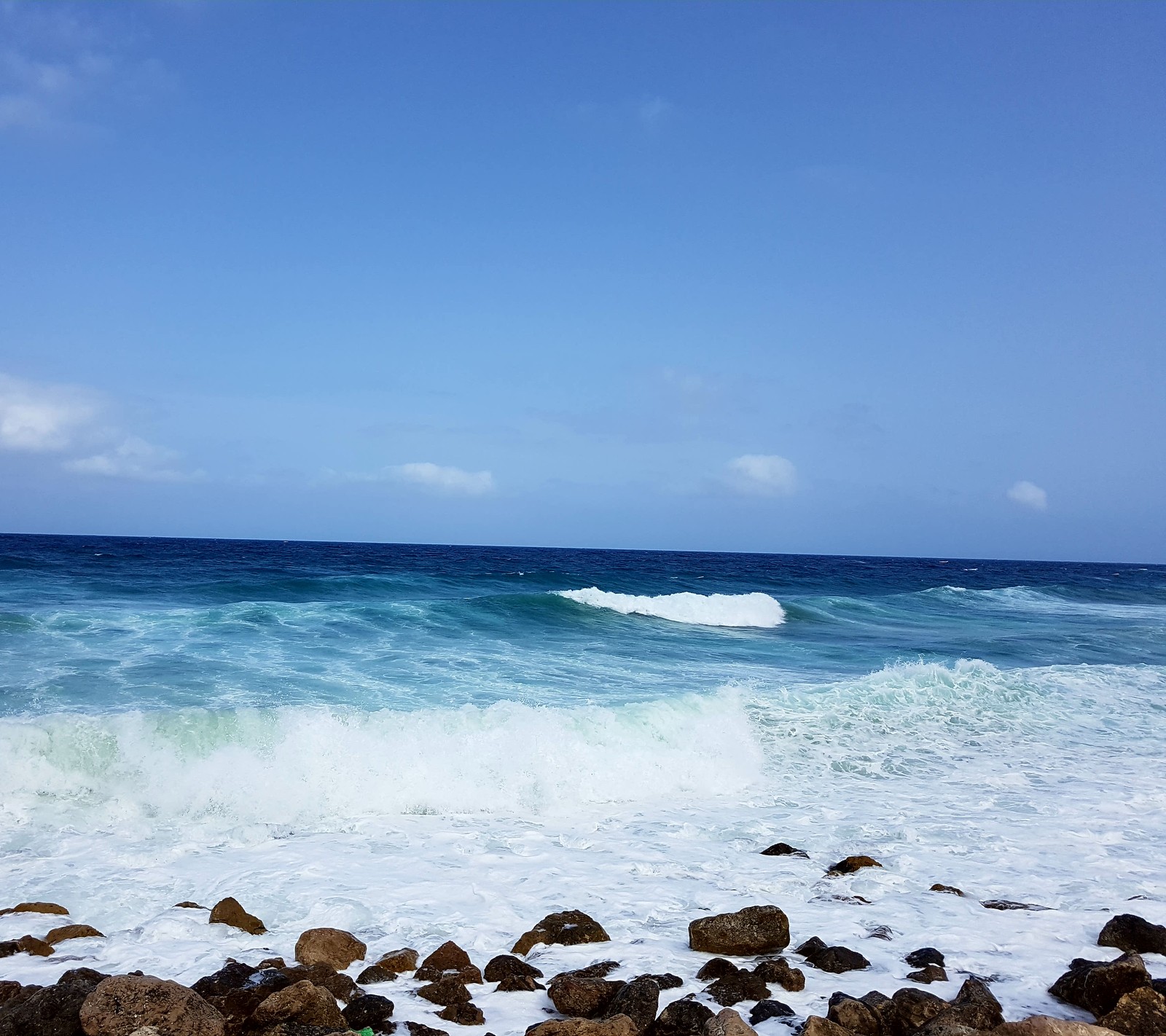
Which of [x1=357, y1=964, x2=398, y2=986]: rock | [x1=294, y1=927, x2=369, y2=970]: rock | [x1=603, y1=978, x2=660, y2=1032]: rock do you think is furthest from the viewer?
[x1=294, y1=927, x2=369, y2=970]: rock

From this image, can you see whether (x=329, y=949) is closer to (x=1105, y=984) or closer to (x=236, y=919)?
(x=236, y=919)

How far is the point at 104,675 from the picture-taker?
12.0m

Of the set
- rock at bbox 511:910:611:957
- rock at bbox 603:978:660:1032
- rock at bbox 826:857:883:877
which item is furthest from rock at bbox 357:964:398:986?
rock at bbox 826:857:883:877

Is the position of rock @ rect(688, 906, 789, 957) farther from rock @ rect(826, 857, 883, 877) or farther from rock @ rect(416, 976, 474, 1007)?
rock @ rect(826, 857, 883, 877)

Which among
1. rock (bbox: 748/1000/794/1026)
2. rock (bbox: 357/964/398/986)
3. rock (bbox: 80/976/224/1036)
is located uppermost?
rock (bbox: 80/976/224/1036)

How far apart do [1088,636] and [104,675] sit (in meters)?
24.1

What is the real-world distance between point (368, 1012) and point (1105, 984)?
3511mm

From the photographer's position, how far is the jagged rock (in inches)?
146

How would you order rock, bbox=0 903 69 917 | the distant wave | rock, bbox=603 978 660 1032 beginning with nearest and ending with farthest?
rock, bbox=603 978 660 1032, rock, bbox=0 903 69 917, the distant wave

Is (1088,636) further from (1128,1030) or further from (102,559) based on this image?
(102,559)

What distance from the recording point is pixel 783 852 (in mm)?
6711

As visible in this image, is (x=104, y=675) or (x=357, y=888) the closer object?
(x=357, y=888)

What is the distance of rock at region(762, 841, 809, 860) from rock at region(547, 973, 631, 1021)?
2921mm

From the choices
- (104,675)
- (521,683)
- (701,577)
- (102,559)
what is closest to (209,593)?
(104,675)
